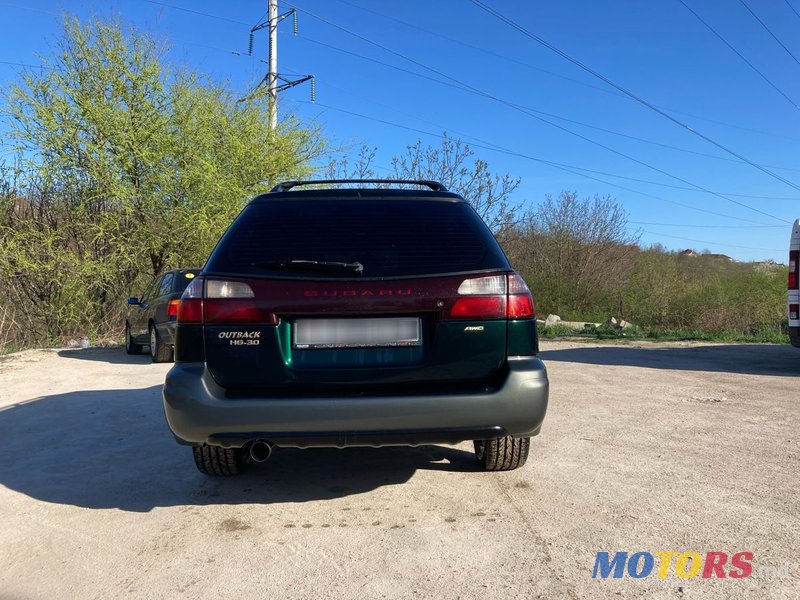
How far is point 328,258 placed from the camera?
10.0ft

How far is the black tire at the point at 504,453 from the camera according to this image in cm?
369

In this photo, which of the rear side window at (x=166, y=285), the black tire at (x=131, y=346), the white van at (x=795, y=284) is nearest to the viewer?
the white van at (x=795, y=284)

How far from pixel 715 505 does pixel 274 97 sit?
52.8ft

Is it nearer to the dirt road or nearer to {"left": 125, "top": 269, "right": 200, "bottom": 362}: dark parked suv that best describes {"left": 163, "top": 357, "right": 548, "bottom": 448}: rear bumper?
the dirt road

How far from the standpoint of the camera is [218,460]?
370cm

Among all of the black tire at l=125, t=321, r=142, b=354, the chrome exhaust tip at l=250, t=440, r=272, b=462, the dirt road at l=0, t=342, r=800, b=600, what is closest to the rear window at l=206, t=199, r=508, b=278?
the chrome exhaust tip at l=250, t=440, r=272, b=462

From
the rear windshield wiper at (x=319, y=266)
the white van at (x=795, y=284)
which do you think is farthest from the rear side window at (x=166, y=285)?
the white van at (x=795, y=284)

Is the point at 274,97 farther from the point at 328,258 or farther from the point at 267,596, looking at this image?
the point at 267,596

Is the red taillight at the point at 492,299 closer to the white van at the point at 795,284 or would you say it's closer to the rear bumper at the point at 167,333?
the white van at the point at 795,284

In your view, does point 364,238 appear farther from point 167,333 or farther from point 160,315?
point 160,315

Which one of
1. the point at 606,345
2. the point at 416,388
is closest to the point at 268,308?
the point at 416,388

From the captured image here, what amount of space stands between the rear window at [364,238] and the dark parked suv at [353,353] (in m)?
0.01

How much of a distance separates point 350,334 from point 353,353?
0.32 feet

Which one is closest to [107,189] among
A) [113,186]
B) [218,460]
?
[113,186]
